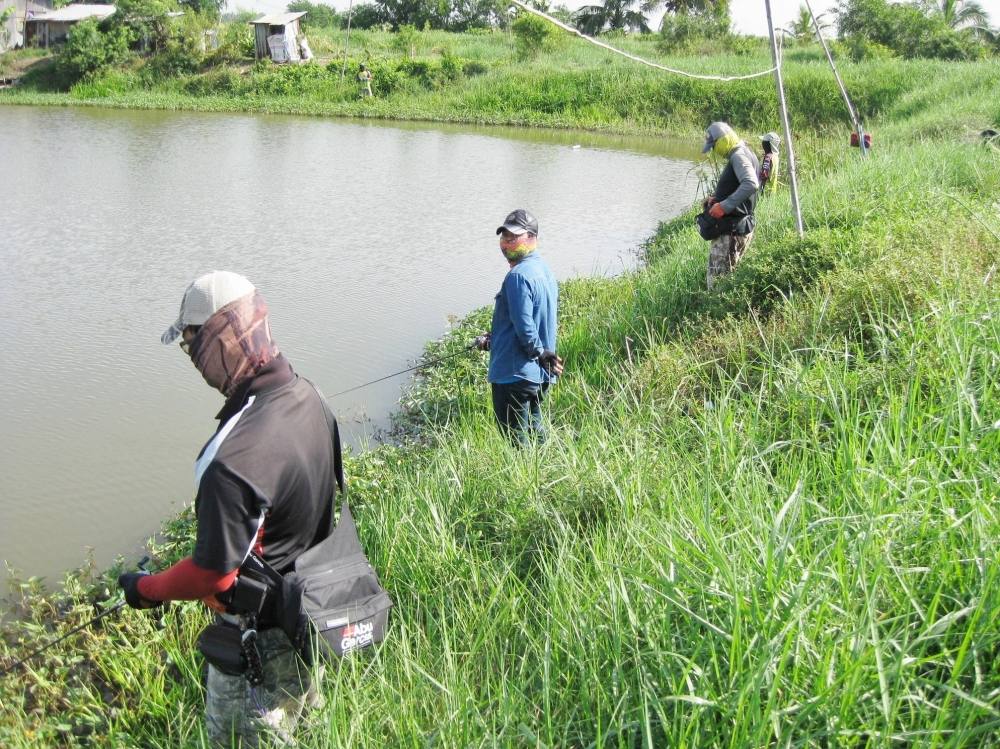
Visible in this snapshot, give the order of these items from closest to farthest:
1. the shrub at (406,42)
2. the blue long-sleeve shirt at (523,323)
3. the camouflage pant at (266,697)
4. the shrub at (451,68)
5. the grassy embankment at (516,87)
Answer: the camouflage pant at (266,697)
the blue long-sleeve shirt at (523,323)
the grassy embankment at (516,87)
the shrub at (451,68)
the shrub at (406,42)

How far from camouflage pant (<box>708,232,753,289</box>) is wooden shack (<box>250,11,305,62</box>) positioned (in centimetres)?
3673

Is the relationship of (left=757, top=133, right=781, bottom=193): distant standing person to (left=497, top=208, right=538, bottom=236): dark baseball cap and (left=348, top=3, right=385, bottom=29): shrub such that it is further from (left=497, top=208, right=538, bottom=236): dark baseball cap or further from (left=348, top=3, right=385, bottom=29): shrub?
(left=348, top=3, right=385, bottom=29): shrub

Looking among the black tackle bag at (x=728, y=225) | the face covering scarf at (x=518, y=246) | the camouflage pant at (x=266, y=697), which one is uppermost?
the face covering scarf at (x=518, y=246)

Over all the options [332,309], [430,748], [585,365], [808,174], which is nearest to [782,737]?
[430,748]

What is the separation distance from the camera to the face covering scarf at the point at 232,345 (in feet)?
8.09

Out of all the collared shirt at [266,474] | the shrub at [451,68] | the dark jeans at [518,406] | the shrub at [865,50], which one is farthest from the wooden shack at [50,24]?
the collared shirt at [266,474]

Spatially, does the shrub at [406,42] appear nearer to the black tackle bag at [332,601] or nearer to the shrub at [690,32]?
the shrub at [690,32]

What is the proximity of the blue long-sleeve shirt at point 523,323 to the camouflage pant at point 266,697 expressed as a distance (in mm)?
2538

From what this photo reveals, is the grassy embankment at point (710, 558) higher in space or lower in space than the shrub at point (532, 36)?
lower

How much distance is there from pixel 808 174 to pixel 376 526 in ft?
30.6

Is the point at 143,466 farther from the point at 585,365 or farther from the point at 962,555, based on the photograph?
A: the point at 962,555

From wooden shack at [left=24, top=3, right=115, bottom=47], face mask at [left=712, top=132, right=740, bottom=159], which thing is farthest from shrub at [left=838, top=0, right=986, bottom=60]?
wooden shack at [left=24, top=3, right=115, bottom=47]

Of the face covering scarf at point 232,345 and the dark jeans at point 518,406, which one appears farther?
the dark jeans at point 518,406

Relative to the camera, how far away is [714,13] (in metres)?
43.6
